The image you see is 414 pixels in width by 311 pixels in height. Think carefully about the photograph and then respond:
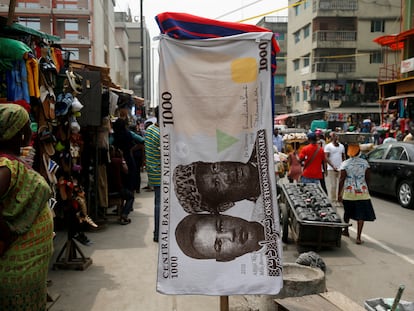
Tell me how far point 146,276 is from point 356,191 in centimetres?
369

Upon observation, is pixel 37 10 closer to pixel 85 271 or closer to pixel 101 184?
pixel 101 184

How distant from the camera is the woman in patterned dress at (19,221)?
2.39 metres

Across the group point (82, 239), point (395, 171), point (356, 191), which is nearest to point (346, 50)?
point (395, 171)

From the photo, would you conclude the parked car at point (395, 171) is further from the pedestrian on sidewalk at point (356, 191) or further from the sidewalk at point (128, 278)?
the sidewalk at point (128, 278)

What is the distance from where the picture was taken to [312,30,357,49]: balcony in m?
38.2

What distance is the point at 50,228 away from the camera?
2691 mm

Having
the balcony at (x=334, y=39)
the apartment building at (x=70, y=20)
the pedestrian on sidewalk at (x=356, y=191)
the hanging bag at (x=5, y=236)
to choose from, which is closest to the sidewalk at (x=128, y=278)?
the pedestrian on sidewalk at (x=356, y=191)

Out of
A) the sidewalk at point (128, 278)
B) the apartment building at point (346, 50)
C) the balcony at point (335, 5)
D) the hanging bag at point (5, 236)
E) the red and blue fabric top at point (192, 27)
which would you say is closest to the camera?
→ the hanging bag at point (5, 236)

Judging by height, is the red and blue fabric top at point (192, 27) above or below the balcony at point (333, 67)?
below

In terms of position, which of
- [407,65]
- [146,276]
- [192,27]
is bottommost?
[146,276]

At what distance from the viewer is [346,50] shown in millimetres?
39031

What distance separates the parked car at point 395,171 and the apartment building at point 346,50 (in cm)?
2807

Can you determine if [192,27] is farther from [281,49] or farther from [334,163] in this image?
[281,49]

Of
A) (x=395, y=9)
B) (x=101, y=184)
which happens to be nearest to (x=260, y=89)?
(x=101, y=184)
